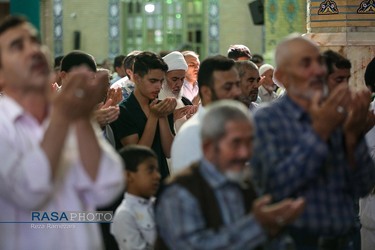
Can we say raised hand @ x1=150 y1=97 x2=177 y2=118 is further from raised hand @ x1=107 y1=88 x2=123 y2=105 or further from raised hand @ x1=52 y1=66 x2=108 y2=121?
raised hand @ x1=52 y1=66 x2=108 y2=121

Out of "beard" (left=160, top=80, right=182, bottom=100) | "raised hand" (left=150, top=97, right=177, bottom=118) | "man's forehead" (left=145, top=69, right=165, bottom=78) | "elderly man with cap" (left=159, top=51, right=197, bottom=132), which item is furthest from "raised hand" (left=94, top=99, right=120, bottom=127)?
"beard" (left=160, top=80, right=182, bottom=100)

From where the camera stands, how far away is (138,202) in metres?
6.59

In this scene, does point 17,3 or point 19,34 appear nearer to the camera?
point 19,34

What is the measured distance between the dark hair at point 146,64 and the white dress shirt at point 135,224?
4.87ft

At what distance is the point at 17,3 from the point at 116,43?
19.8 m

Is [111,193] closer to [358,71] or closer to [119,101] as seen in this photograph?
[119,101]

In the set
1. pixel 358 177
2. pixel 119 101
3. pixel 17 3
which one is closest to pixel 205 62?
pixel 358 177

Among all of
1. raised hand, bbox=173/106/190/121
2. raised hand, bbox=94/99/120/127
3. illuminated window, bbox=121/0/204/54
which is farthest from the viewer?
illuminated window, bbox=121/0/204/54

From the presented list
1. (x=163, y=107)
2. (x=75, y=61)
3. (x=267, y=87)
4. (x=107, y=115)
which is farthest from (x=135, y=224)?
(x=267, y=87)

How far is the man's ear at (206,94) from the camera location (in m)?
5.92

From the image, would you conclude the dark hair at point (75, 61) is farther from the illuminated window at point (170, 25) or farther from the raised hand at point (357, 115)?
the illuminated window at point (170, 25)

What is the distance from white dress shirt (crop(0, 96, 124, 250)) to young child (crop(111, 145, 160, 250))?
1.99 m

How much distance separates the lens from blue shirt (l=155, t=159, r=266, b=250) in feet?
14.2

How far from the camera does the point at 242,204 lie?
4508 millimetres
